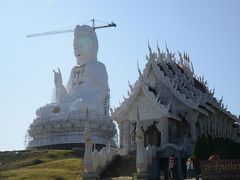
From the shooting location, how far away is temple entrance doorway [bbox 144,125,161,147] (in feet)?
112

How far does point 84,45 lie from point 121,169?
3868 cm

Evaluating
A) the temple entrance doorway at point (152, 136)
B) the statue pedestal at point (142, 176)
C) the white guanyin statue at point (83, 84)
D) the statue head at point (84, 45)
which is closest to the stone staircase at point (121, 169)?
the statue pedestal at point (142, 176)

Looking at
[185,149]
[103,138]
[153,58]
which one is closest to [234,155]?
[185,149]

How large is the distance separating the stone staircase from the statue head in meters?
35.8

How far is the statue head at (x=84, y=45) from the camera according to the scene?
64.9 meters

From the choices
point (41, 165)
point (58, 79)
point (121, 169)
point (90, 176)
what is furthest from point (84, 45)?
point (90, 176)

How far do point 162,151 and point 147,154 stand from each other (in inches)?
115

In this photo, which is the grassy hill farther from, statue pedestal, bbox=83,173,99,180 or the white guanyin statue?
the white guanyin statue

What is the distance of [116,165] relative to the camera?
29.1 m

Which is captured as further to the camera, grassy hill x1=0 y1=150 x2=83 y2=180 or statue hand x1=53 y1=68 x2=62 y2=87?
statue hand x1=53 y1=68 x2=62 y2=87

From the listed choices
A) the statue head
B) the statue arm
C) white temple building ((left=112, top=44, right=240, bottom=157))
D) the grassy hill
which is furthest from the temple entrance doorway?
the statue head

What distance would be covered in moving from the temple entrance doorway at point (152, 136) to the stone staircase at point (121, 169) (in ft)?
13.0

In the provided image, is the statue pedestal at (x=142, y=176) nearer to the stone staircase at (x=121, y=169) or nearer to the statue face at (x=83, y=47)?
the stone staircase at (x=121, y=169)

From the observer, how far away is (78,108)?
197 ft
